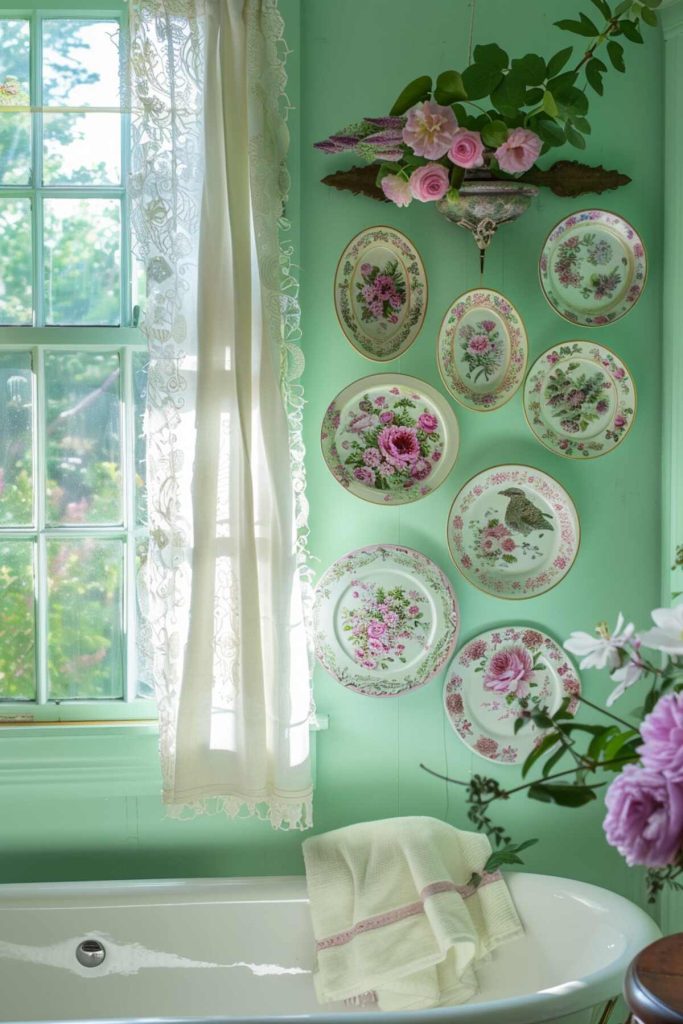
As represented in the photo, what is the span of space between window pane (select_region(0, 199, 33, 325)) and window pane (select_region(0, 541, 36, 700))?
0.56 meters

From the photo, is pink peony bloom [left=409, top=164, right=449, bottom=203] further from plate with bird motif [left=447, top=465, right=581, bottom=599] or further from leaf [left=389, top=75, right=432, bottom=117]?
plate with bird motif [left=447, top=465, right=581, bottom=599]

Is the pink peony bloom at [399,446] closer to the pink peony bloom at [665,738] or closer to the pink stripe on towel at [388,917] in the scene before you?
the pink stripe on towel at [388,917]

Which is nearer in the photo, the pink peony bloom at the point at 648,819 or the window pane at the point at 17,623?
the pink peony bloom at the point at 648,819

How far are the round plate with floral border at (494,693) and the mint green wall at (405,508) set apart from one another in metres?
0.04

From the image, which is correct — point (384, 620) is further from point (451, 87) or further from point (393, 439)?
point (451, 87)

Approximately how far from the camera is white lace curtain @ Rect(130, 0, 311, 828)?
6.93ft

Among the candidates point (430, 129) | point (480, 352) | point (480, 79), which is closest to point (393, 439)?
point (480, 352)

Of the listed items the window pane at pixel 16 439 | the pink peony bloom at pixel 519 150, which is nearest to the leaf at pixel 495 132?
the pink peony bloom at pixel 519 150

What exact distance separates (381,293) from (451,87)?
484 mm

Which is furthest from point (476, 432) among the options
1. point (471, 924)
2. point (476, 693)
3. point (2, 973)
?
point (2, 973)

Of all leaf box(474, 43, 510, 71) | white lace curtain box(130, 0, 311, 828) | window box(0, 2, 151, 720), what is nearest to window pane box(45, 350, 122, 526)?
window box(0, 2, 151, 720)

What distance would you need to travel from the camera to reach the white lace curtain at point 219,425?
211 centimetres

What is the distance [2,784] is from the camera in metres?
2.31

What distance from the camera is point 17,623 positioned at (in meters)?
2.39
